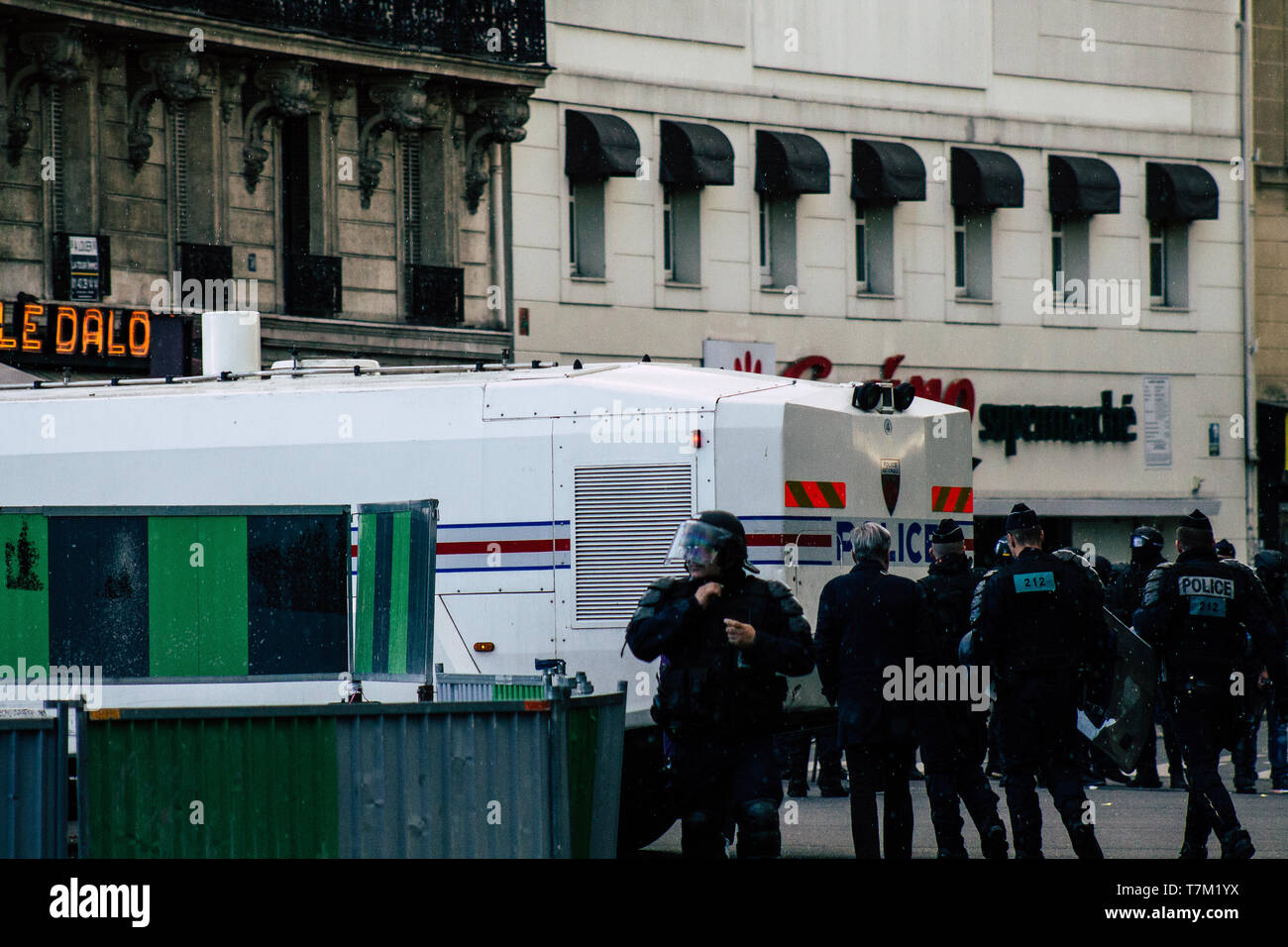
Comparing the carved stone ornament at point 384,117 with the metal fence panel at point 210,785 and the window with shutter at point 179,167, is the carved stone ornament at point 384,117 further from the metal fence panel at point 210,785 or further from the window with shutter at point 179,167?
the metal fence panel at point 210,785

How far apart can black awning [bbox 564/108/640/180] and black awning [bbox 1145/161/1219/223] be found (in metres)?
9.15

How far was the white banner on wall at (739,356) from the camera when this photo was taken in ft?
95.2

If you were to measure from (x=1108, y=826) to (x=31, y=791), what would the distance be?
8.62 meters

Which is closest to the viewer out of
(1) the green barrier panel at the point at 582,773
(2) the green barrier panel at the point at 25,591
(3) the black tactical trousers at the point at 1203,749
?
(1) the green barrier panel at the point at 582,773

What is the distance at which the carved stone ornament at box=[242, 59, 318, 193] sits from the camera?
25266mm

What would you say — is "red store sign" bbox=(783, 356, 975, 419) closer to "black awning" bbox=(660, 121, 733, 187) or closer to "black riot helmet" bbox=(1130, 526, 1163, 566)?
"black awning" bbox=(660, 121, 733, 187)

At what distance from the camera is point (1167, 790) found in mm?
17391

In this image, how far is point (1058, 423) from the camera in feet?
105

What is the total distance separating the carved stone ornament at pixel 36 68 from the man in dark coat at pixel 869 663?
14393 mm

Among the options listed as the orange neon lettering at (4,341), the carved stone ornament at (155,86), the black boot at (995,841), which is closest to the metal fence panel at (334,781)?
the black boot at (995,841)

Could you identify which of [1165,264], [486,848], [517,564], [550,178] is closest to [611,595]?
[517,564]
